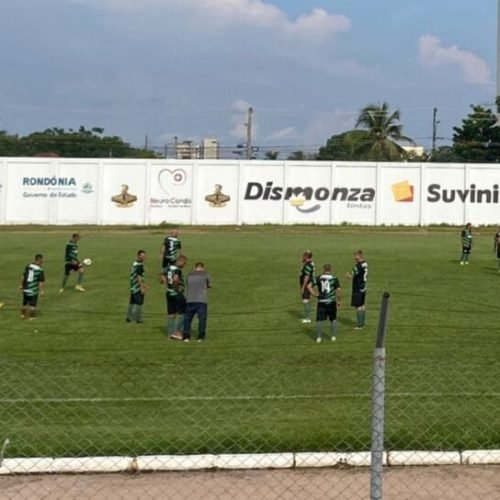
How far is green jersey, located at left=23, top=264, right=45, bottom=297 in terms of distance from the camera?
19.5 meters

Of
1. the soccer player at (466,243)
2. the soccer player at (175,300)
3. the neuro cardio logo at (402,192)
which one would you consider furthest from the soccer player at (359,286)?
the neuro cardio logo at (402,192)

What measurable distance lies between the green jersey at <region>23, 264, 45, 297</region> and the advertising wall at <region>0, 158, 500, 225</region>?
112ft

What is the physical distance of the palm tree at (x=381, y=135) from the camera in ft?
240

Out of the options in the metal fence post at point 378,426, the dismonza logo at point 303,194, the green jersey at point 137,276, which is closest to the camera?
the metal fence post at point 378,426

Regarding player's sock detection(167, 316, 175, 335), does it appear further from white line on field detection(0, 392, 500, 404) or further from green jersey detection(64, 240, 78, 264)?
green jersey detection(64, 240, 78, 264)

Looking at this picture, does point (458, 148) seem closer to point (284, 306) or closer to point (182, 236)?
point (182, 236)

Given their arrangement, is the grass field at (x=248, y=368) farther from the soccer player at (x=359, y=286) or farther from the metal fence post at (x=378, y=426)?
the metal fence post at (x=378, y=426)

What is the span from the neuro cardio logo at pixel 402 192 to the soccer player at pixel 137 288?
3698 centimetres

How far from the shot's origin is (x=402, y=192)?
5481 cm

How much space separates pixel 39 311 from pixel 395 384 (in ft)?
40.3

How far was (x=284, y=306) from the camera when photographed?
896 inches

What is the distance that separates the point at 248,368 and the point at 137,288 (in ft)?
19.9

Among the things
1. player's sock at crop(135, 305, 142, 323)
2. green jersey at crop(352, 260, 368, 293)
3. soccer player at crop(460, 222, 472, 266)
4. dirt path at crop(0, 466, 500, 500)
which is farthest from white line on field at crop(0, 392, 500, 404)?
soccer player at crop(460, 222, 472, 266)

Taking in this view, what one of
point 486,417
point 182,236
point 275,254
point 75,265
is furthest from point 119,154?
point 486,417
